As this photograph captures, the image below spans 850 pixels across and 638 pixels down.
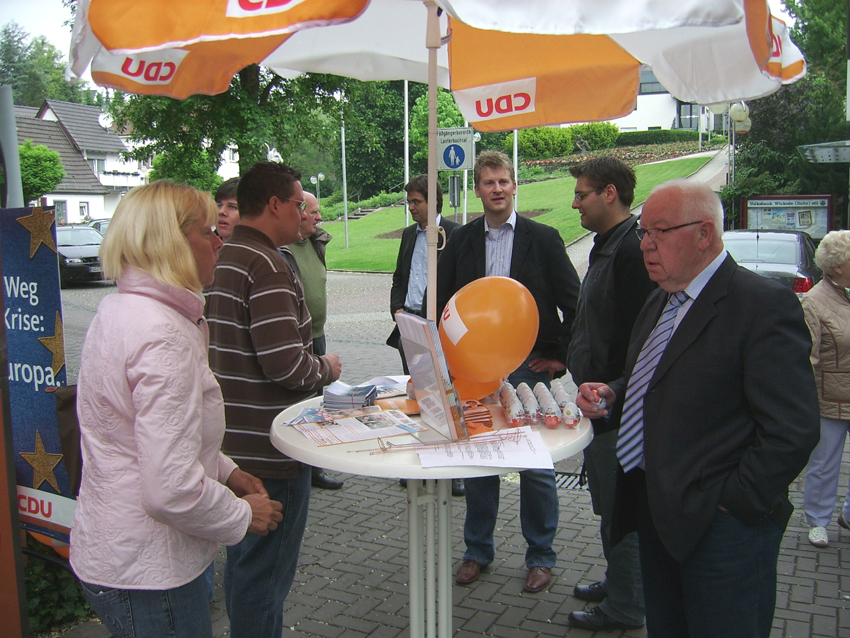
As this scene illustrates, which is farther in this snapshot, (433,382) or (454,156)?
(454,156)

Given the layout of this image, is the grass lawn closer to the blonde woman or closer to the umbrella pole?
the umbrella pole

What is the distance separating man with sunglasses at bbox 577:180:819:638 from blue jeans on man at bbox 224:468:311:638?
1.35 meters

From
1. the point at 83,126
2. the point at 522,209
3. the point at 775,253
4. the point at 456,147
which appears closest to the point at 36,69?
the point at 83,126

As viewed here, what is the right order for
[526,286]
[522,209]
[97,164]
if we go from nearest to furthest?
[526,286], [522,209], [97,164]

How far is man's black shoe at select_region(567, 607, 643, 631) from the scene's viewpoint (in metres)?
3.36

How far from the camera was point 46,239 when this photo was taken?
3127mm

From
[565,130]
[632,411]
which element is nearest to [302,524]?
[632,411]

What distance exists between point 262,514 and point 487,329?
3.46 ft

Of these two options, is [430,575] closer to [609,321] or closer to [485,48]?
[609,321]

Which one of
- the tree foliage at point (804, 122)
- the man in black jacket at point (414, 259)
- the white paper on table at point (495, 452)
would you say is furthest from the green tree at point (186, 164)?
the tree foliage at point (804, 122)

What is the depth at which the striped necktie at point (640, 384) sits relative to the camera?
2.35 meters

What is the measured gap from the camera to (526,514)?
3822 mm

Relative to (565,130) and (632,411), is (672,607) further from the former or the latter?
(565,130)

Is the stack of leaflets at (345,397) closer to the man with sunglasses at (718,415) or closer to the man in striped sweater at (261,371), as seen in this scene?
the man in striped sweater at (261,371)
